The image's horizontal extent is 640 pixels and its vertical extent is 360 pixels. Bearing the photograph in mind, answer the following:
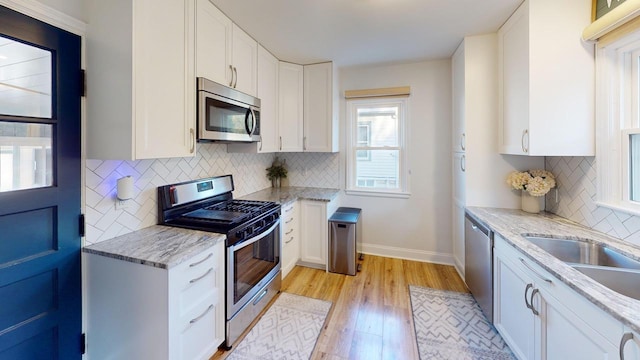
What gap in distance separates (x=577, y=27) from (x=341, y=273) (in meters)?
2.99

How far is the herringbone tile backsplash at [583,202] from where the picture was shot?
1632 mm

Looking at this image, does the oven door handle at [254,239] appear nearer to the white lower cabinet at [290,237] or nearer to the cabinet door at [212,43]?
the white lower cabinet at [290,237]

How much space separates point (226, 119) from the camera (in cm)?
218

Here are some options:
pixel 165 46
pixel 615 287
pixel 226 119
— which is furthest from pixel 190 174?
pixel 615 287

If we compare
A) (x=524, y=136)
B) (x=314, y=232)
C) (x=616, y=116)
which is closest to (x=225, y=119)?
(x=314, y=232)

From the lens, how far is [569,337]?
121cm

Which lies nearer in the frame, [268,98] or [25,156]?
[25,156]

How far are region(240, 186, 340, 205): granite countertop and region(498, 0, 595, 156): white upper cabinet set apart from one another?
2055mm

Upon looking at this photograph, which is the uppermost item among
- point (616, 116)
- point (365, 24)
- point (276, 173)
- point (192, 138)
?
point (365, 24)

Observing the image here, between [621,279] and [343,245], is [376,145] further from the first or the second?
[621,279]

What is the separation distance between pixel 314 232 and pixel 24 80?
2.62 m

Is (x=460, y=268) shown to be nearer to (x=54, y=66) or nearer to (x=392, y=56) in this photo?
(x=392, y=56)

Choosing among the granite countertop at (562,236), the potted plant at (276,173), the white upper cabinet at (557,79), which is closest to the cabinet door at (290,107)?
the potted plant at (276,173)

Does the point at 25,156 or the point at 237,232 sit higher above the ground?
the point at 25,156
